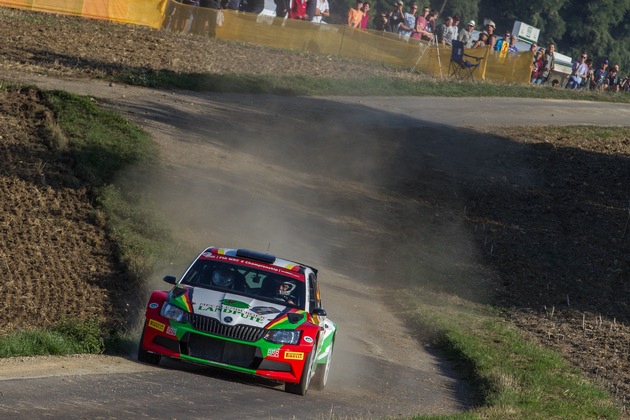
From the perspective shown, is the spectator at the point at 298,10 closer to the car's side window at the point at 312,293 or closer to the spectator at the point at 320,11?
the spectator at the point at 320,11

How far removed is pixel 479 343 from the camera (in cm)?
1830

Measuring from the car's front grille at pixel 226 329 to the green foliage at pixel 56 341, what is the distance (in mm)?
1560

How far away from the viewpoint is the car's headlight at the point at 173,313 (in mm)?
12164

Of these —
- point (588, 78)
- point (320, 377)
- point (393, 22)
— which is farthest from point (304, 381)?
point (588, 78)

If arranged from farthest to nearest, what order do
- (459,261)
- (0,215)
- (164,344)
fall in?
(459,261) < (0,215) < (164,344)

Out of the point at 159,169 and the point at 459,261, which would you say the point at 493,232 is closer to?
the point at 459,261

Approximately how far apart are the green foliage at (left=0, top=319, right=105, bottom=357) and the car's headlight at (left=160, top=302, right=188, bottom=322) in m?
1.19

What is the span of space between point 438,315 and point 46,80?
595 inches

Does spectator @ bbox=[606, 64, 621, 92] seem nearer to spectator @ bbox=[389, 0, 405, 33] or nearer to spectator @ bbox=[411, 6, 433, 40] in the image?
spectator @ bbox=[411, 6, 433, 40]

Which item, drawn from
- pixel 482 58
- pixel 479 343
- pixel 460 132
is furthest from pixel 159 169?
pixel 482 58

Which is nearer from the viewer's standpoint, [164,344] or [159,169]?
[164,344]

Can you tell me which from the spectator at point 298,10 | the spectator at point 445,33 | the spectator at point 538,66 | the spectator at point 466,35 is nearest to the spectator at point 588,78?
the spectator at point 538,66

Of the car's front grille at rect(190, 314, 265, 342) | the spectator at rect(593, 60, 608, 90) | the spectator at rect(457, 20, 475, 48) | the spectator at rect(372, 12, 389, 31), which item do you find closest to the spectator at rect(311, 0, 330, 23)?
the spectator at rect(372, 12, 389, 31)

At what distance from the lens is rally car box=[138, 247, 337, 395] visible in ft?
39.6
